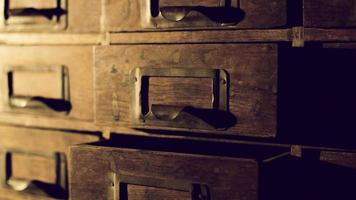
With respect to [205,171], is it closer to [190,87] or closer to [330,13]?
[190,87]

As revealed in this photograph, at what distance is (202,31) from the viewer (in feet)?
3.17

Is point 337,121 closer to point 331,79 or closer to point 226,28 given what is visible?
point 331,79

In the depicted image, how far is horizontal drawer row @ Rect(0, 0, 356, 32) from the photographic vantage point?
0.88 meters

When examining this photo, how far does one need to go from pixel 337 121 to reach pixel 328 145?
1.6 inches

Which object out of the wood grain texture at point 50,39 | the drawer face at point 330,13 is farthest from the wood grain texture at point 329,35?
the wood grain texture at point 50,39

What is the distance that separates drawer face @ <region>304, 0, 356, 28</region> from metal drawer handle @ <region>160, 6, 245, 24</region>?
11 centimetres

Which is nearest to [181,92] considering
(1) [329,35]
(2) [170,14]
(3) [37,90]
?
(2) [170,14]

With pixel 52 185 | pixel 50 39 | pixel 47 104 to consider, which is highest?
pixel 50 39

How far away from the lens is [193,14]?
3.09 feet

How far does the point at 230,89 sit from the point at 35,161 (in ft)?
1.63

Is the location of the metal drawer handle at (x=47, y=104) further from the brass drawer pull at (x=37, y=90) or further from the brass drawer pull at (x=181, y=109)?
the brass drawer pull at (x=181, y=109)

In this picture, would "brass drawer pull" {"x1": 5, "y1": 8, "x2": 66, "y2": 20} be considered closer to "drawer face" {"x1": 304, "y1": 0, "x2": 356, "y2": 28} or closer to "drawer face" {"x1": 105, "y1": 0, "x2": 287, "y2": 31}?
"drawer face" {"x1": 105, "y1": 0, "x2": 287, "y2": 31}

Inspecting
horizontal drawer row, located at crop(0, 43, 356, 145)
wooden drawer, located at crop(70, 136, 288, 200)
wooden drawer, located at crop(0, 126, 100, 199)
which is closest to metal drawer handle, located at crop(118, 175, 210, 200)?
wooden drawer, located at crop(70, 136, 288, 200)

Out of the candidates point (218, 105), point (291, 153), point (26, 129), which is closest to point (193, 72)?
point (218, 105)
